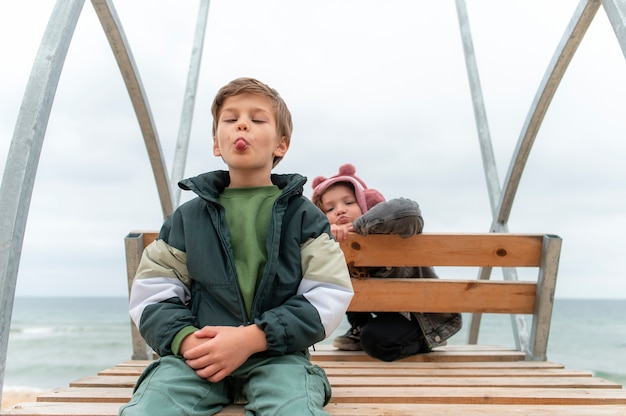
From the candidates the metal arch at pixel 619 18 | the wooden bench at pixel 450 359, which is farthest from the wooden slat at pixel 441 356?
the metal arch at pixel 619 18

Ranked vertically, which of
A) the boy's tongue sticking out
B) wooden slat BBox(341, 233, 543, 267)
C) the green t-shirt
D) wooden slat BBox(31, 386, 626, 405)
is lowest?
wooden slat BBox(31, 386, 626, 405)

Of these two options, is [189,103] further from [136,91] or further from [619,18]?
[619,18]

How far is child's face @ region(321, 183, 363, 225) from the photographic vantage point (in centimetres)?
237

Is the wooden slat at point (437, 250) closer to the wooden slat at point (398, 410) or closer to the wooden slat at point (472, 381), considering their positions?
the wooden slat at point (472, 381)

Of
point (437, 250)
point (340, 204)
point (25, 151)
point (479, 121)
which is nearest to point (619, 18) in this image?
point (437, 250)

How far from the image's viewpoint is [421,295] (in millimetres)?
2182

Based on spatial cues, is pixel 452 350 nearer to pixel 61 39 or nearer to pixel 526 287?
pixel 526 287

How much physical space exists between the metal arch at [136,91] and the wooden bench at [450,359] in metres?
1.05

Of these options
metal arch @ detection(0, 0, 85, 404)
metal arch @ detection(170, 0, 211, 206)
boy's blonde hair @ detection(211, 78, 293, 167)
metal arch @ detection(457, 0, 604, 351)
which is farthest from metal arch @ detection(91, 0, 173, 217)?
metal arch @ detection(457, 0, 604, 351)

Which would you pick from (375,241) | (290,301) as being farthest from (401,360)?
(290,301)

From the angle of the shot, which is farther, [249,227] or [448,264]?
[448,264]

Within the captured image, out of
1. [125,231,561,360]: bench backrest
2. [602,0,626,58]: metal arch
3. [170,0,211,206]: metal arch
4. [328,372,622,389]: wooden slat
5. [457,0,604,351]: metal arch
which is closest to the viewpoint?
[602,0,626,58]: metal arch

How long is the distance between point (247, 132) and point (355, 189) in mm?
1102

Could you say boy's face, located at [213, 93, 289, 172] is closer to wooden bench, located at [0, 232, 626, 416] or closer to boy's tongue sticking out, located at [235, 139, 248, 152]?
boy's tongue sticking out, located at [235, 139, 248, 152]
